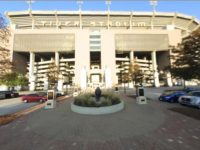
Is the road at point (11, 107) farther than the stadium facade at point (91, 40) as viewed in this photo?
No

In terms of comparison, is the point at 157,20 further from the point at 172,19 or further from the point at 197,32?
the point at 197,32

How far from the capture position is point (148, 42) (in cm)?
9781

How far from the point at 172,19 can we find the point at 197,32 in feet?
303

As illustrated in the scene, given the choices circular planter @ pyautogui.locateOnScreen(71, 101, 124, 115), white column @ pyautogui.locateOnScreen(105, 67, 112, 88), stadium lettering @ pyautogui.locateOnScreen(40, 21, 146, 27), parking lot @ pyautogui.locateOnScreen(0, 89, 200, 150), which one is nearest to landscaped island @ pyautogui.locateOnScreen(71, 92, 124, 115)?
circular planter @ pyautogui.locateOnScreen(71, 101, 124, 115)

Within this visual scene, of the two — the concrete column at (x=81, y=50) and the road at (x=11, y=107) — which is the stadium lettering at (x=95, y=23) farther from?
the road at (x=11, y=107)

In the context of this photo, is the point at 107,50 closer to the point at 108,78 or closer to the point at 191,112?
the point at 108,78

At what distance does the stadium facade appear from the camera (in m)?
94.0

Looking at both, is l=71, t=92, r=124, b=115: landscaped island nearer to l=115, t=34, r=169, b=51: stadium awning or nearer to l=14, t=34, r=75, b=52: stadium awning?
l=14, t=34, r=75, b=52: stadium awning

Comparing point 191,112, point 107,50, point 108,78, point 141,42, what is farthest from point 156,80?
point 191,112

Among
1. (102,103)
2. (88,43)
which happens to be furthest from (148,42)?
(102,103)

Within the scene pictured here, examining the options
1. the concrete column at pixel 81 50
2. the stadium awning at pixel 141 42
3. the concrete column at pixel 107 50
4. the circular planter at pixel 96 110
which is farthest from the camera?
the stadium awning at pixel 141 42

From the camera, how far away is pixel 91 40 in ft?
320

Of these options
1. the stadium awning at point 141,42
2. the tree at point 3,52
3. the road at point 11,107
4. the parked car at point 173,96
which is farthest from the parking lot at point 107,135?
the stadium awning at point 141,42

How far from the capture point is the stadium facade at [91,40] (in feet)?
308
